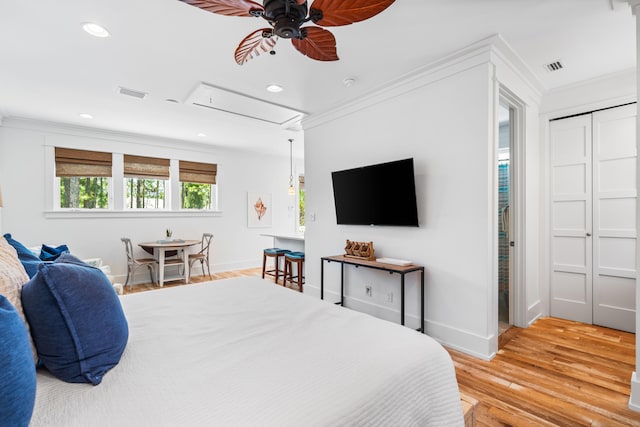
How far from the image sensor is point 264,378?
1.01m

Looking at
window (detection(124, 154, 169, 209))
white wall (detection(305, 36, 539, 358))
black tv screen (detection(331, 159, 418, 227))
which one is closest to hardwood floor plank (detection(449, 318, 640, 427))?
white wall (detection(305, 36, 539, 358))

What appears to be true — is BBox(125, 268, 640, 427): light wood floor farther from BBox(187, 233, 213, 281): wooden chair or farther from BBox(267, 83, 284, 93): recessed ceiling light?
BBox(187, 233, 213, 281): wooden chair

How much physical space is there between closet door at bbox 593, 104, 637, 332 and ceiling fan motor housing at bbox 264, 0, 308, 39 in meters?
3.53

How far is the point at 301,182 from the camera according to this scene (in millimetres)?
7980

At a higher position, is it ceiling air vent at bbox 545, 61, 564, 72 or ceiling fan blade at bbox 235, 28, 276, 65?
ceiling air vent at bbox 545, 61, 564, 72

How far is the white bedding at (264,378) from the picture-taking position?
852 millimetres

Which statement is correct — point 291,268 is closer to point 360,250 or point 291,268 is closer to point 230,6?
point 360,250

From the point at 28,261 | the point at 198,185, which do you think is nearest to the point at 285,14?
the point at 28,261

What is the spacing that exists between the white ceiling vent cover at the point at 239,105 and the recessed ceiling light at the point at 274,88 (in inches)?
12.4

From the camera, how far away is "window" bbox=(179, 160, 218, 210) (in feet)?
19.9

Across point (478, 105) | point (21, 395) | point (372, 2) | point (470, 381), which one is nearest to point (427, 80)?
point (478, 105)

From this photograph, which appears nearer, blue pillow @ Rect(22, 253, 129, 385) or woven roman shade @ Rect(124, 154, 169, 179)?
blue pillow @ Rect(22, 253, 129, 385)

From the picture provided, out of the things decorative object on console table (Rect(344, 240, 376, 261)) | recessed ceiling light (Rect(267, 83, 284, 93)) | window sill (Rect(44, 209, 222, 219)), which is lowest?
decorative object on console table (Rect(344, 240, 376, 261))

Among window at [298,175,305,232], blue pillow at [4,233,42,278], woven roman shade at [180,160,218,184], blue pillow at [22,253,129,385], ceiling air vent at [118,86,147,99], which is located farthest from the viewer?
window at [298,175,305,232]
